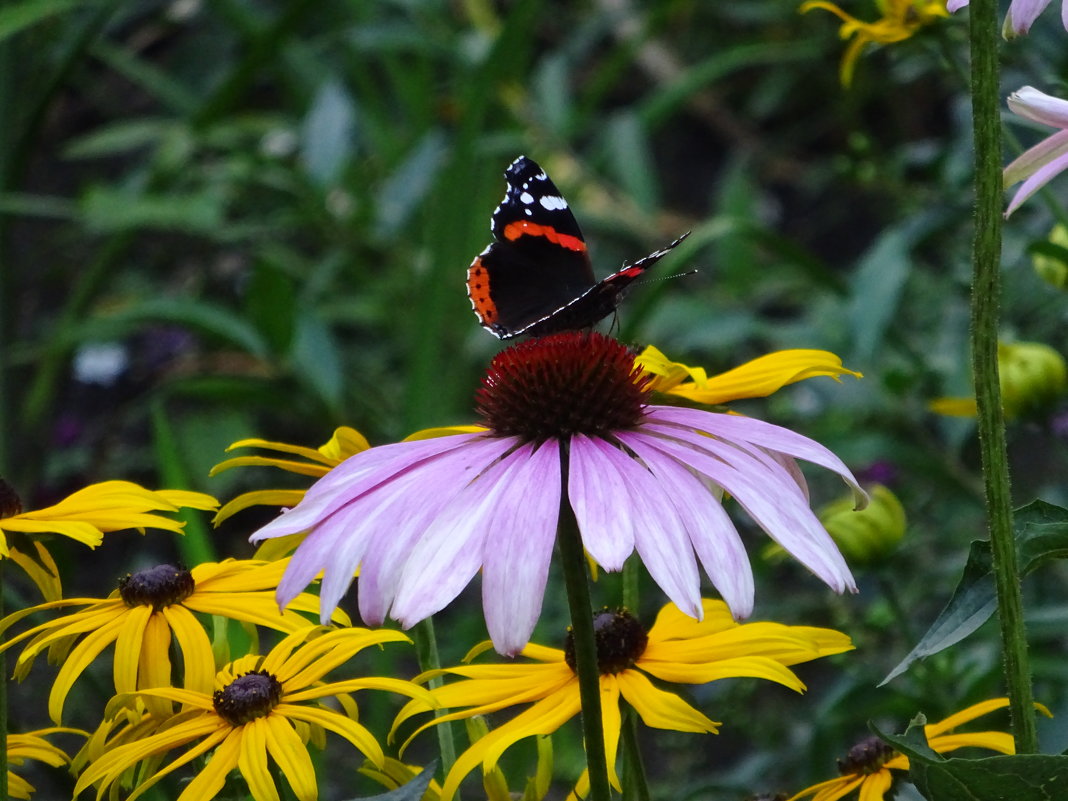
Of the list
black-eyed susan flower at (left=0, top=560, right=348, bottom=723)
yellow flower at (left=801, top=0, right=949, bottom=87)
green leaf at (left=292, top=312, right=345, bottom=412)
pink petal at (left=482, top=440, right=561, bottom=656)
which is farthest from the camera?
green leaf at (left=292, top=312, right=345, bottom=412)

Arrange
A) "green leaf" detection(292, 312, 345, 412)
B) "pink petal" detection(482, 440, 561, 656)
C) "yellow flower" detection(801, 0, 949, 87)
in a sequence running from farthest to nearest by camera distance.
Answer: "green leaf" detection(292, 312, 345, 412) → "yellow flower" detection(801, 0, 949, 87) → "pink petal" detection(482, 440, 561, 656)

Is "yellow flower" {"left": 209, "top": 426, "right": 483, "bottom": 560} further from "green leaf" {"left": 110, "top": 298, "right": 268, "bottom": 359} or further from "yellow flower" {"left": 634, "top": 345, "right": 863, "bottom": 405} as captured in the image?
"green leaf" {"left": 110, "top": 298, "right": 268, "bottom": 359}

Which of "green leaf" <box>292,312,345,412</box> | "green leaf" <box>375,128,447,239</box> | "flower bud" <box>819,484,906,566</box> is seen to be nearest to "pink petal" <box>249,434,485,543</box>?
"flower bud" <box>819,484,906,566</box>

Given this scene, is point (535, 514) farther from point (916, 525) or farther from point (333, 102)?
point (333, 102)

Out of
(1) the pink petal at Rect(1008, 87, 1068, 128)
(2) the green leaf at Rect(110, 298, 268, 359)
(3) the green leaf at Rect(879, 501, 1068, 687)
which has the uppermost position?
(2) the green leaf at Rect(110, 298, 268, 359)

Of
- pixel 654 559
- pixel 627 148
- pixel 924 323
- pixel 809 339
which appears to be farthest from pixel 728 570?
pixel 627 148

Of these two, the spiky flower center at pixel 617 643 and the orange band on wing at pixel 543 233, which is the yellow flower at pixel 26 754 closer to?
the spiky flower center at pixel 617 643

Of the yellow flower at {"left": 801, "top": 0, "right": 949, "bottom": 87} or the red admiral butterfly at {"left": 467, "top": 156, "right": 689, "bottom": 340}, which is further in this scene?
the red admiral butterfly at {"left": 467, "top": 156, "right": 689, "bottom": 340}

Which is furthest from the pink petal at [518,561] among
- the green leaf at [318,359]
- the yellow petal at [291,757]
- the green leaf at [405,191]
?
the green leaf at [405,191]
